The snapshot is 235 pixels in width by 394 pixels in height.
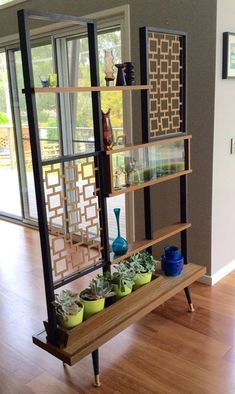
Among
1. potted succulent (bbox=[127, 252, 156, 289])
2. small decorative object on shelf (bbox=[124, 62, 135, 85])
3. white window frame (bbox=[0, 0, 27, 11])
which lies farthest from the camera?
white window frame (bbox=[0, 0, 27, 11])

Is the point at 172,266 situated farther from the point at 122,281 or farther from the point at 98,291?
the point at 98,291

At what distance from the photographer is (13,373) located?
80.9 inches

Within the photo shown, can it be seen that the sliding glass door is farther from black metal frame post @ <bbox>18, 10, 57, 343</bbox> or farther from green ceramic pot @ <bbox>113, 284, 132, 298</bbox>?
black metal frame post @ <bbox>18, 10, 57, 343</bbox>

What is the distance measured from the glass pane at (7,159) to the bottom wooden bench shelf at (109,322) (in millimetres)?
2862

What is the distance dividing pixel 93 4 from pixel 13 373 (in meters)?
2.74

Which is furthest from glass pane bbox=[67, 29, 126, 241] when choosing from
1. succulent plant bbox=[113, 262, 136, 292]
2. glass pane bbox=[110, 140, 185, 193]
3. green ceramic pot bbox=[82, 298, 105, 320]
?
green ceramic pot bbox=[82, 298, 105, 320]

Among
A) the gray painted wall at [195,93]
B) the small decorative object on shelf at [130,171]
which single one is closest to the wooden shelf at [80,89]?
the small decorative object on shelf at [130,171]

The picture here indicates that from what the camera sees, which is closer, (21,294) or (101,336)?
(101,336)

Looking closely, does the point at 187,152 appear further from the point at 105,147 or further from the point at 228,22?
the point at 228,22

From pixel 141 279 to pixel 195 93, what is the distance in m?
1.37

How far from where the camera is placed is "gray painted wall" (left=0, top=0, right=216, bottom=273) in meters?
2.53

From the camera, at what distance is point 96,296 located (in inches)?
76.6

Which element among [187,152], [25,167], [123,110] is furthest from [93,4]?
[25,167]

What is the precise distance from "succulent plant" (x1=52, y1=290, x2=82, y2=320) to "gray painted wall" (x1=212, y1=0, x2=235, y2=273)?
1348mm
